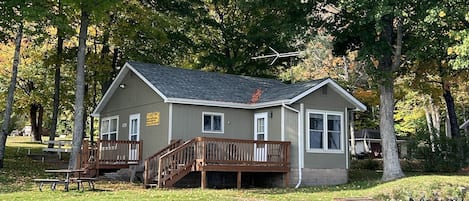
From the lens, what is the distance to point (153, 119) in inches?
776

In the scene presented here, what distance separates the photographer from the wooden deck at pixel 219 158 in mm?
16797

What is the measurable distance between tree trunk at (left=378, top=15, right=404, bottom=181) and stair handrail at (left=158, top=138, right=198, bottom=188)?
309 inches

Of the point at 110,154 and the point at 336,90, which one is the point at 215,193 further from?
the point at 336,90

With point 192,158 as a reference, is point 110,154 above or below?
above

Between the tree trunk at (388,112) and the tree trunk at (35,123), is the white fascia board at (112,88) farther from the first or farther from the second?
the tree trunk at (35,123)

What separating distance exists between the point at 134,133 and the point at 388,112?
1035 cm

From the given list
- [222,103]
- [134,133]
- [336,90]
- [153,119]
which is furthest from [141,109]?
[336,90]

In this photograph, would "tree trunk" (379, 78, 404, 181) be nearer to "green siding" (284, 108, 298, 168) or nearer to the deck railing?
"green siding" (284, 108, 298, 168)

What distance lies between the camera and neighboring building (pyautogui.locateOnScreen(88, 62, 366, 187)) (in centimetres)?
1870

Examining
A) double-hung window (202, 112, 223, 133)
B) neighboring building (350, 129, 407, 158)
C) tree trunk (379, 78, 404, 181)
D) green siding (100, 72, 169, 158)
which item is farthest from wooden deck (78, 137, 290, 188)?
neighboring building (350, 129, 407, 158)

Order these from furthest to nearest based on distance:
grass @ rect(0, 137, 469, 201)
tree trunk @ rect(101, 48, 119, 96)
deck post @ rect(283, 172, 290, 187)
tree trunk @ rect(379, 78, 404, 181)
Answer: tree trunk @ rect(101, 48, 119, 96)
tree trunk @ rect(379, 78, 404, 181)
deck post @ rect(283, 172, 290, 187)
grass @ rect(0, 137, 469, 201)

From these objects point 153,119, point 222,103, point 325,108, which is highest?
point 222,103

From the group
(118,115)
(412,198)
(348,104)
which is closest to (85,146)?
(118,115)

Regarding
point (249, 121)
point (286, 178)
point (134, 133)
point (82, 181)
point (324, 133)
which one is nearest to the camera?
point (82, 181)
